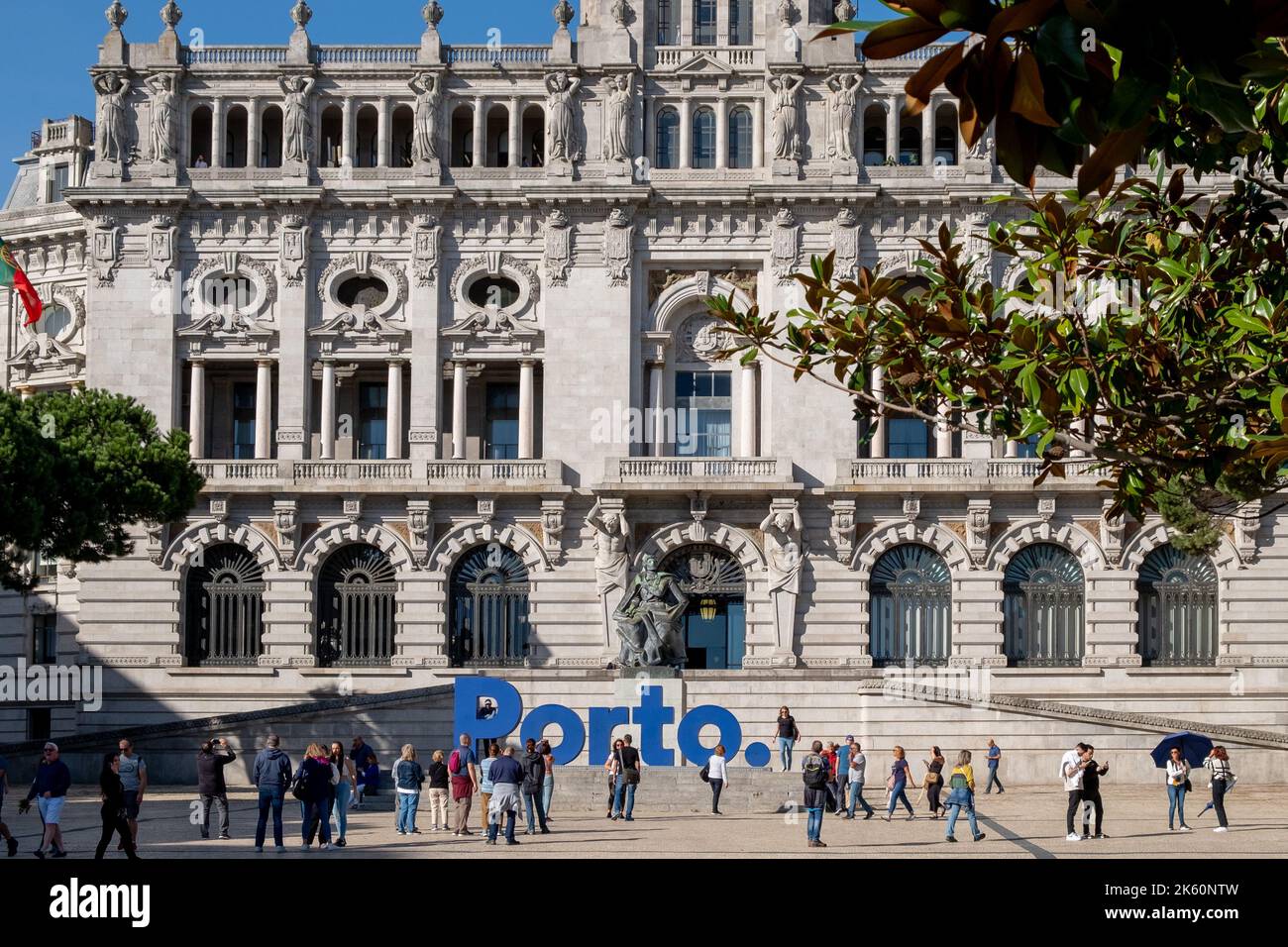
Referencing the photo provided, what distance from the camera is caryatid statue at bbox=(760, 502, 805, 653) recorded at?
5794 cm

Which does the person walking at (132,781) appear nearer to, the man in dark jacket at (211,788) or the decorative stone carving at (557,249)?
the man in dark jacket at (211,788)

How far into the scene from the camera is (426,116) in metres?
60.8

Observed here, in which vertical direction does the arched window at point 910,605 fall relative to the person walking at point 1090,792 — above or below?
above

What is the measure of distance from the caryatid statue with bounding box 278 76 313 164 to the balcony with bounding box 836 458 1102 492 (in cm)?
1941

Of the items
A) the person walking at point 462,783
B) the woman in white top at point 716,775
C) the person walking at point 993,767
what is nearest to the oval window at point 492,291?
the person walking at point 993,767

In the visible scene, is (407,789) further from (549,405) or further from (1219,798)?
(549,405)

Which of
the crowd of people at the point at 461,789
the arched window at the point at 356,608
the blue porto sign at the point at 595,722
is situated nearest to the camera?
the crowd of people at the point at 461,789

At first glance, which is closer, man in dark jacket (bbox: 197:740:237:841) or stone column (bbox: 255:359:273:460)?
man in dark jacket (bbox: 197:740:237:841)

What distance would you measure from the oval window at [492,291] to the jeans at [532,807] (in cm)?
2523

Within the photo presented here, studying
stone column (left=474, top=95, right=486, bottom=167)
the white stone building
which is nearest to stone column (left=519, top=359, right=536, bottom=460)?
the white stone building

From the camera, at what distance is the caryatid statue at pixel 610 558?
58.2 m

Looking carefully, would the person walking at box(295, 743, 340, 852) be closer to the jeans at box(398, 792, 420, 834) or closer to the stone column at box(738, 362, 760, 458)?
the jeans at box(398, 792, 420, 834)

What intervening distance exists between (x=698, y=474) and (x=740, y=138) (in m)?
11.2
